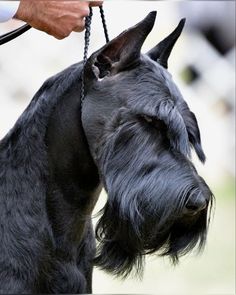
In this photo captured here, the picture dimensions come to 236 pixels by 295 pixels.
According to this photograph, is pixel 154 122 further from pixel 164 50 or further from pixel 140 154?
pixel 164 50

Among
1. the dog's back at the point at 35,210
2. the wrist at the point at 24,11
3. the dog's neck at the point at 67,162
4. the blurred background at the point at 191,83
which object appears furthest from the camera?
the blurred background at the point at 191,83

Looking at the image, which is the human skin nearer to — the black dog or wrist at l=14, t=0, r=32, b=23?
wrist at l=14, t=0, r=32, b=23

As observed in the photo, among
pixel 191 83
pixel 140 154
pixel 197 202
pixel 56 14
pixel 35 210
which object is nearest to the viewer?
pixel 197 202

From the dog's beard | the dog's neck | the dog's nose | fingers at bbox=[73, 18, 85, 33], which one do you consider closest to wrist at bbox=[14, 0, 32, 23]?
fingers at bbox=[73, 18, 85, 33]

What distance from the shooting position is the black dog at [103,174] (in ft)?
11.5

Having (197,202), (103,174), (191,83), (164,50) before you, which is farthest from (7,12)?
(191,83)

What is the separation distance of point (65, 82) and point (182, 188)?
0.59 m

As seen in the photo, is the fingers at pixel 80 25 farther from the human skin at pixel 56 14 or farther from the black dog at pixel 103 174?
the black dog at pixel 103 174

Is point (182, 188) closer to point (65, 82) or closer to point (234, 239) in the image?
point (65, 82)

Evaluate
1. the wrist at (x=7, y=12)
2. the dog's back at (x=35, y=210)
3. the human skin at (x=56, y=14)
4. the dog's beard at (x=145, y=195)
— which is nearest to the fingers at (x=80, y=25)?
the human skin at (x=56, y=14)

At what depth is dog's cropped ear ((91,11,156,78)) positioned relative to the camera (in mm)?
3583

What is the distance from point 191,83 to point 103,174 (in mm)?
4416

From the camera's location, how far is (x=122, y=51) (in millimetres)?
3652

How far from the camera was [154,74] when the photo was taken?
3.60m
